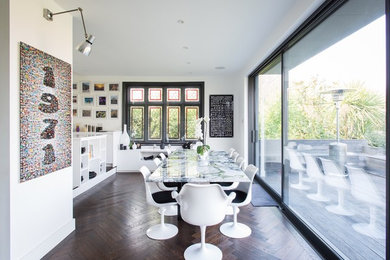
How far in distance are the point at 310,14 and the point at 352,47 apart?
75 centimetres

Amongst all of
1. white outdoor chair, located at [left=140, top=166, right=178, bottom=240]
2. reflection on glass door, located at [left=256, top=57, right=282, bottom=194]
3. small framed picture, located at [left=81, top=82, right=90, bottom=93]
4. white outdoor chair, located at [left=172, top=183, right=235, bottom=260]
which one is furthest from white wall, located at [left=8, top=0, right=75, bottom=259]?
small framed picture, located at [left=81, top=82, right=90, bottom=93]

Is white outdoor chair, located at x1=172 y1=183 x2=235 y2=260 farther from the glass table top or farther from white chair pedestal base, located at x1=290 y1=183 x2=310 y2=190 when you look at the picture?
white chair pedestal base, located at x1=290 y1=183 x2=310 y2=190

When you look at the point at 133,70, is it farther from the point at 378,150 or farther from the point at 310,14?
the point at 378,150

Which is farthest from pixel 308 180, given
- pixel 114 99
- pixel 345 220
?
pixel 114 99

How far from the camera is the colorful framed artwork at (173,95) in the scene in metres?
5.93

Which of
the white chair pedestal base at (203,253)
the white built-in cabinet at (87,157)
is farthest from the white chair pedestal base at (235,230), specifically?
the white built-in cabinet at (87,157)

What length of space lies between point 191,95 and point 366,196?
193 inches

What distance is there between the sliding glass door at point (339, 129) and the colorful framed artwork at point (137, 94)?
4161mm

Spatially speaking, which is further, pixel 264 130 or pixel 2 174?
pixel 264 130

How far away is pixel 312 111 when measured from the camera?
2.38 meters

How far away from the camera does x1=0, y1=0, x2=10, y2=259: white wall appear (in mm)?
1691

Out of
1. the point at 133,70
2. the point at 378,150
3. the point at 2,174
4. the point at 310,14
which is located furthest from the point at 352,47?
the point at 133,70

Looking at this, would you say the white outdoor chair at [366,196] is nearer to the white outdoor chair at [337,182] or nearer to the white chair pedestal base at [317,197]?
the white outdoor chair at [337,182]

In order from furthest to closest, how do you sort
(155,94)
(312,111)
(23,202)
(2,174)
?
(155,94)
(312,111)
(23,202)
(2,174)
